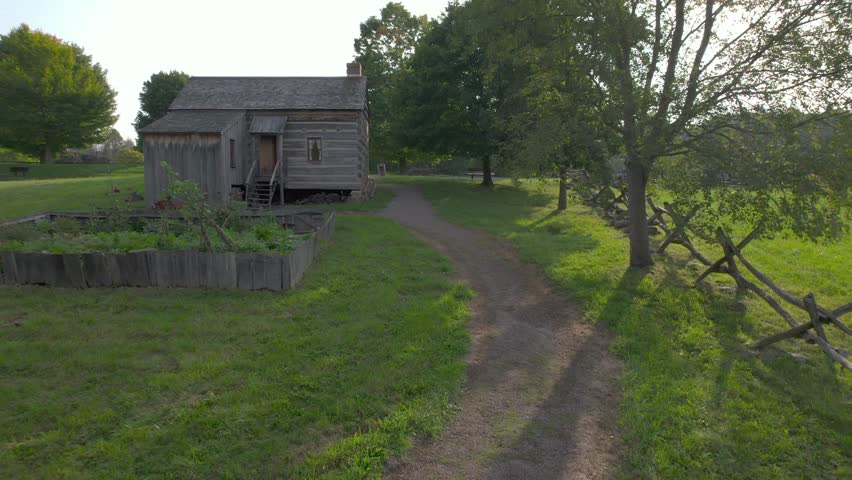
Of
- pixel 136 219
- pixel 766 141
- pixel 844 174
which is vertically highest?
pixel 766 141

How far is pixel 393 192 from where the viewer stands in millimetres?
29469

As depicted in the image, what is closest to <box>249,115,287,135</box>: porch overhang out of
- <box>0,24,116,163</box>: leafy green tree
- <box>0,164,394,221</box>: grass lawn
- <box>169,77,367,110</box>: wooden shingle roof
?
<box>169,77,367,110</box>: wooden shingle roof

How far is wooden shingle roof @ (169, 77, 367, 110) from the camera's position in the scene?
22547 millimetres

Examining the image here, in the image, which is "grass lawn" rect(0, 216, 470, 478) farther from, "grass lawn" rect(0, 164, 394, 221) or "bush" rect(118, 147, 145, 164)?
"bush" rect(118, 147, 145, 164)

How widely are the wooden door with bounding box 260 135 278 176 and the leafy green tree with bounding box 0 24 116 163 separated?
29794mm

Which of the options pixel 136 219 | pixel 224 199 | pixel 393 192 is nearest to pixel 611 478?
pixel 136 219

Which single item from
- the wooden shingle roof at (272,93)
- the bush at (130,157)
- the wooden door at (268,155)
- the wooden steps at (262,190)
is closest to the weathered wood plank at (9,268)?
the wooden steps at (262,190)

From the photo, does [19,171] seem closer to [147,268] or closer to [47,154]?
[47,154]

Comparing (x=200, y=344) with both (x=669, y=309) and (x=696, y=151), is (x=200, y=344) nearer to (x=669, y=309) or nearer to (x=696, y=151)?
(x=669, y=309)

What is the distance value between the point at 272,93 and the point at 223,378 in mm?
20113

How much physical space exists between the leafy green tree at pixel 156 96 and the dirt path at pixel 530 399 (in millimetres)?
52617

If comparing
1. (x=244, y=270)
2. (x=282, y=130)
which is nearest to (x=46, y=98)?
(x=282, y=130)

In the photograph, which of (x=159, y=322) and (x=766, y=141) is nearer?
(x=159, y=322)

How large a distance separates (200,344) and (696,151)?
959 centimetres
